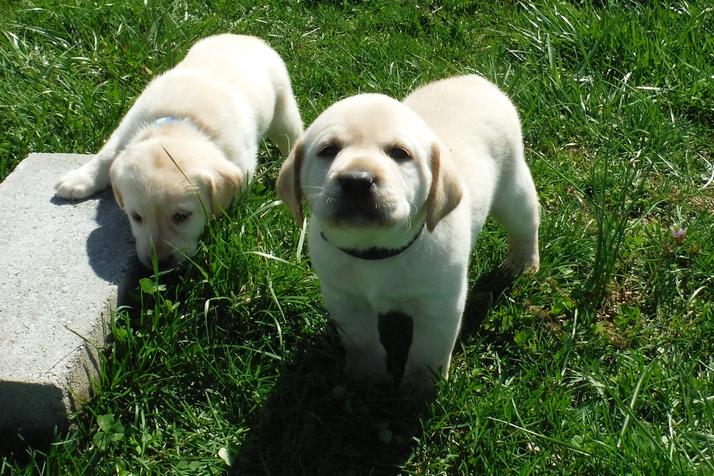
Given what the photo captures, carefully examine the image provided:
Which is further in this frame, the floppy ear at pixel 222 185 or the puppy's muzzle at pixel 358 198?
the floppy ear at pixel 222 185

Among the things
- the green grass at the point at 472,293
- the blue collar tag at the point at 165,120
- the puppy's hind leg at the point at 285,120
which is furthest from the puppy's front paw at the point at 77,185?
the puppy's hind leg at the point at 285,120

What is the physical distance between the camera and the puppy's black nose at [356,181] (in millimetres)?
2676

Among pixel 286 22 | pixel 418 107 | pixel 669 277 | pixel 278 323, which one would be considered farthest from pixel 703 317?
pixel 286 22

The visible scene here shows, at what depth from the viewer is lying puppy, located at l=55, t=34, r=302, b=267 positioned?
3758 millimetres

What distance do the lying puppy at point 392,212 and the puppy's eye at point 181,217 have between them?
33.3 inches

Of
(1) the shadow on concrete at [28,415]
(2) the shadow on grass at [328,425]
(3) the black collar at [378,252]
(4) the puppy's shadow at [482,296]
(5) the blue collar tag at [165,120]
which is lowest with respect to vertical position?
(4) the puppy's shadow at [482,296]

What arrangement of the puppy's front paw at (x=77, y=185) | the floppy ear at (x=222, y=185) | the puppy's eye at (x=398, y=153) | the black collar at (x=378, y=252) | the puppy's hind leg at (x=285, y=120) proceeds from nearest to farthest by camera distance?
the puppy's eye at (x=398, y=153) → the black collar at (x=378, y=252) → the floppy ear at (x=222, y=185) → the puppy's front paw at (x=77, y=185) → the puppy's hind leg at (x=285, y=120)

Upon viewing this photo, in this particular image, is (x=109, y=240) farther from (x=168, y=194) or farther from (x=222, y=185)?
(x=222, y=185)

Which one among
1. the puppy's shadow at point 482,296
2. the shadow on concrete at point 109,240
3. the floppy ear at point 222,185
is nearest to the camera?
the shadow on concrete at point 109,240

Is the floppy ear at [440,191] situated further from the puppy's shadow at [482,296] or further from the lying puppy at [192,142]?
the lying puppy at [192,142]

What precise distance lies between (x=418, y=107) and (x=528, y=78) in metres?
1.74

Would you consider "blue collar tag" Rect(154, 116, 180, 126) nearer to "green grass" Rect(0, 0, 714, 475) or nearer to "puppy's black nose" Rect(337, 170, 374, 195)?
"green grass" Rect(0, 0, 714, 475)

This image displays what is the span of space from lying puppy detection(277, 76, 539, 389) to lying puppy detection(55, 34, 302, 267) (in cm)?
84

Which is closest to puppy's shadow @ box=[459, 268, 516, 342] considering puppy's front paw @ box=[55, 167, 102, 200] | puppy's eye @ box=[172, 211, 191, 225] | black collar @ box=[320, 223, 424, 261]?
black collar @ box=[320, 223, 424, 261]
